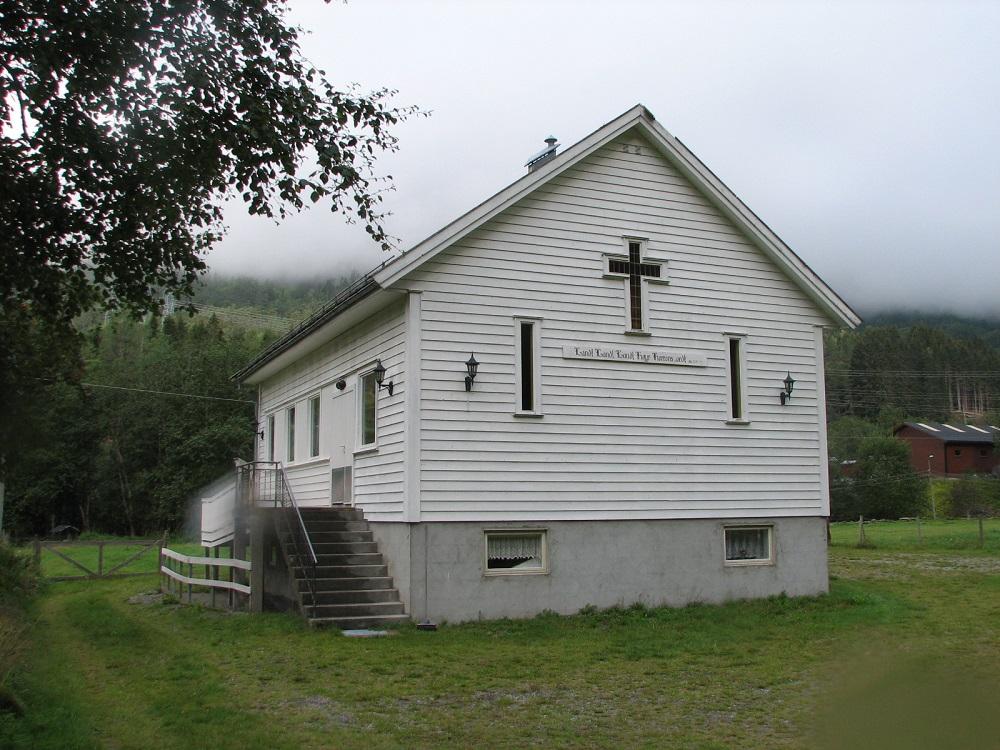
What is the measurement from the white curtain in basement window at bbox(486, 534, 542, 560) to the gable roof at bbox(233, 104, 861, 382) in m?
4.32

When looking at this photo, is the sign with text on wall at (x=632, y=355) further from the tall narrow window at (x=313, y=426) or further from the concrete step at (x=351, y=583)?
the tall narrow window at (x=313, y=426)

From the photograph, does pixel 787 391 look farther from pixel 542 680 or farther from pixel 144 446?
pixel 144 446

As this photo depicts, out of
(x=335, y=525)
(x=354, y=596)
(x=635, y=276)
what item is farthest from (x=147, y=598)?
(x=635, y=276)

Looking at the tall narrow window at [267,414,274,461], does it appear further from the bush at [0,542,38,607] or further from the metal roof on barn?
the metal roof on barn

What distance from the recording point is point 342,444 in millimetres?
18234

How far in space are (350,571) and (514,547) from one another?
258 cm

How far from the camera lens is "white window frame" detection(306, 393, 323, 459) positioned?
20.6 metres

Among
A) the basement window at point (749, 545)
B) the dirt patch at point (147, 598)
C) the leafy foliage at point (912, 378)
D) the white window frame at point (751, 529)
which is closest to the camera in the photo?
the white window frame at point (751, 529)

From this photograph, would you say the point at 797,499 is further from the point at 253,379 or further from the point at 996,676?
the point at 253,379

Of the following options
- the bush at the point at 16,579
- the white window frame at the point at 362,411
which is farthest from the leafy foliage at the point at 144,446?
the white window frame at the point at 362,411

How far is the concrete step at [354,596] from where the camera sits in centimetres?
1455

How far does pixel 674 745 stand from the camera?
7.74m

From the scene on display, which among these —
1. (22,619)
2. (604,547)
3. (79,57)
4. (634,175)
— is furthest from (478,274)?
(22,619)

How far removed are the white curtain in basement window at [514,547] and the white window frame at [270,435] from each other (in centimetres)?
1115
